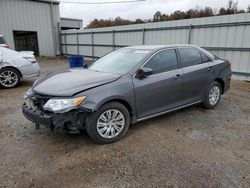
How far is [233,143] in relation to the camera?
354 cm

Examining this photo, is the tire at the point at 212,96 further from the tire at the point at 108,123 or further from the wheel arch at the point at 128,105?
the tire at the point at 108,123

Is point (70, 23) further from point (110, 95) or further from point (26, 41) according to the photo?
point (110, 95)

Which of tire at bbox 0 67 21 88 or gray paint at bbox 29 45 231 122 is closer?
gray paint at bbox 29 45 231 122

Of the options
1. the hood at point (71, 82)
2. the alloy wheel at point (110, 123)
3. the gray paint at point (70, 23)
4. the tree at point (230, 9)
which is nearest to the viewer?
the hood at point (71, 82)

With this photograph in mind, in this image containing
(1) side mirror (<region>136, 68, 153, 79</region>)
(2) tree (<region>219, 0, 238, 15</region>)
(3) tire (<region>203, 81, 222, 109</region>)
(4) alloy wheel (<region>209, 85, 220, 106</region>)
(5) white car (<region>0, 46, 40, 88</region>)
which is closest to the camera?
(1) side mirror (<region>136, 68, 153, 79</region>)

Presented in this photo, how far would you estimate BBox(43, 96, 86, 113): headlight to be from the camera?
121 inches

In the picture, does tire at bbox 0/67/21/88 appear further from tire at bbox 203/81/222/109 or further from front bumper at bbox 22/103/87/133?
tire at bbox 203/81/222/109

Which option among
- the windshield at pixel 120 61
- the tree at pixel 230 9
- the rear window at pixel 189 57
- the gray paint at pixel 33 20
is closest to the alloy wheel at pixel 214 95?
the rear window at pixel 189 57

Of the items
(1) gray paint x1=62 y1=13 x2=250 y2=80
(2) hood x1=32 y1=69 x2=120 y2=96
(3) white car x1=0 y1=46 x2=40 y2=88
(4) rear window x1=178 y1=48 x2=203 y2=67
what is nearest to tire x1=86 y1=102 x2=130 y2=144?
(2) hood x1=32 y1=69 x2=120 y2=96

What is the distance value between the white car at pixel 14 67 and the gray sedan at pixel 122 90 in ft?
11.6

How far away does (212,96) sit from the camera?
5051mm

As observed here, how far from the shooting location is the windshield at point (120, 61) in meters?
3.90

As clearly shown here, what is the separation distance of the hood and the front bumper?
289mm

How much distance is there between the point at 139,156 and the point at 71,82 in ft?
4.87
